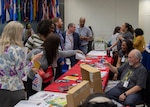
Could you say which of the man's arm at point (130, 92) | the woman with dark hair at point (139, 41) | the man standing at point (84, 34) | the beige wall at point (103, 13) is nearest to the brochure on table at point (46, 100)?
the man's arm at point (130, 92)

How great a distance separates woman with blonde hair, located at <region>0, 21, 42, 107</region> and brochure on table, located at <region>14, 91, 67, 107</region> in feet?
0.91

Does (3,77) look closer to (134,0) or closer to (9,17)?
(9,17)

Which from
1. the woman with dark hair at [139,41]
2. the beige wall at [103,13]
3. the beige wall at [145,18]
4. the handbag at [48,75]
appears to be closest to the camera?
the handbag at [48,75]

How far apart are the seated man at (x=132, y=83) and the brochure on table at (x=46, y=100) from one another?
991mm

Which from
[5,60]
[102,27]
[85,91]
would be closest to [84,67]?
[85,91]

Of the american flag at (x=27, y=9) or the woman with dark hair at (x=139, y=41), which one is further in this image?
the woman with dark hair at (x=139, y=41)

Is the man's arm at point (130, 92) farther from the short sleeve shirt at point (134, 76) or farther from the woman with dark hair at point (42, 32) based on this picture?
the woman with dark hair at point (42, 32)

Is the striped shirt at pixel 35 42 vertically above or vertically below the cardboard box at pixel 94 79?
above

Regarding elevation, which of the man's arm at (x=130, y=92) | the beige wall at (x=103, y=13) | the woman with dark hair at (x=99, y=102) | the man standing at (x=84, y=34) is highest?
the beige wall at (x=103, y=13)

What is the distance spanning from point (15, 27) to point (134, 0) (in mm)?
6949

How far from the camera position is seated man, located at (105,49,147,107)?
122 inches

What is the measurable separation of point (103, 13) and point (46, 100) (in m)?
7.03

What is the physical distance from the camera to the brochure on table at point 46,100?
218 centimetres

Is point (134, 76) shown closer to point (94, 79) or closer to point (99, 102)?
point (94, 79)
